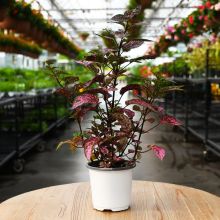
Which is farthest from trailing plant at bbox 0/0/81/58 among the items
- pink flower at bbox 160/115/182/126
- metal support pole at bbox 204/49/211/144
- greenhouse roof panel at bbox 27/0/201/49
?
greenhouse roof panel at bbox 27/0/201/49

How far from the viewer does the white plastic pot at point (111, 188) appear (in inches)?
52.7

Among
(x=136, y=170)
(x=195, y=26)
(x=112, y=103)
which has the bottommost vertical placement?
(x=136, y=170)

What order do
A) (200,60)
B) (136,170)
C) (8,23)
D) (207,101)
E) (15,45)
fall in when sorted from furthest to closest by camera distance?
1. (15,45)
2. (200,60)
3. (8,23)
4. (207,101)
5. (136,170)

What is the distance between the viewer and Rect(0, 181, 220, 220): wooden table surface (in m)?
1.31

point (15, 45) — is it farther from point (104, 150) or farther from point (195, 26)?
point (104, 150)

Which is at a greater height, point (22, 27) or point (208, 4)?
point (208, 4)

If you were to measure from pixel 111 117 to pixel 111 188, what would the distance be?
0.71 feet

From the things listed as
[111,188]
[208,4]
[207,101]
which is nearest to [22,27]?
[208,4]

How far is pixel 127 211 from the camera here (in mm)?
1356

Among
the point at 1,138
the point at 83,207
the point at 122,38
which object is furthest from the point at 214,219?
the point at 1,138

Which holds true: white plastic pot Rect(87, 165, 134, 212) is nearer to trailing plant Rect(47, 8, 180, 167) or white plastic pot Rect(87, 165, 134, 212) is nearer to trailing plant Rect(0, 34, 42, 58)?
trailing plant Rect(47, 8, 180, 167)

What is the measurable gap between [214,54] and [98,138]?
4.66 meters

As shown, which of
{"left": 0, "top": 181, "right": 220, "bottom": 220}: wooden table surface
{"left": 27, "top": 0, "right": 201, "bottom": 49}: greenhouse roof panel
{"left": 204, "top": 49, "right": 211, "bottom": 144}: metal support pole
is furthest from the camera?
{"left": 27, "top": 0, "right": 201, "bottom": 49}: greenhouse roof panel

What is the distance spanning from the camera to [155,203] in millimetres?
1415
